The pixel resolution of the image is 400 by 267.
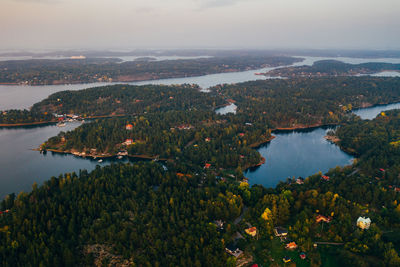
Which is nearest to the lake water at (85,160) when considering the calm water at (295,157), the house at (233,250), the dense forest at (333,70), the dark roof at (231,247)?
the calm water at (295,157)

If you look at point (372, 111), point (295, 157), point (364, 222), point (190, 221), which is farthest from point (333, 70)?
point (190, 221)

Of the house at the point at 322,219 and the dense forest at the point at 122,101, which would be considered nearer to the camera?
the house at the point at 322,219

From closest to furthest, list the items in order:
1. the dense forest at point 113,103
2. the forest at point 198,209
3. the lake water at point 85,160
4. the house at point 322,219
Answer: the forest at point 198,209 → the house at point 322,219 → the lake water at point 85,160 → the dense forest at point 113,103

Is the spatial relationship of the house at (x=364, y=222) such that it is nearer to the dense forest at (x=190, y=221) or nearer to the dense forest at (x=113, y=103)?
the dense forest at (x=190, y=221)

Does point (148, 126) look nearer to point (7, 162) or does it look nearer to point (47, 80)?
point (7, 162)

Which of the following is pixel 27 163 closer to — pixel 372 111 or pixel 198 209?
Answer: pixel 198 209

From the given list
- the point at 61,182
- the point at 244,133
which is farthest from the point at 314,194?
the point at 61,182

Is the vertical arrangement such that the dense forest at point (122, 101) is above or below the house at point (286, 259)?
above
